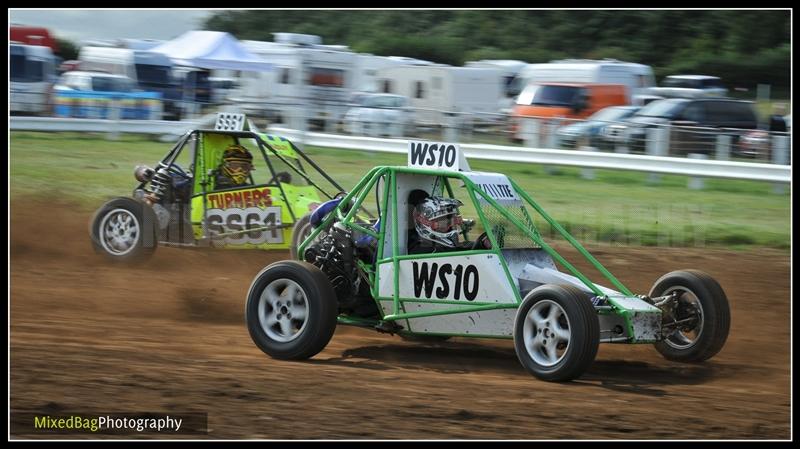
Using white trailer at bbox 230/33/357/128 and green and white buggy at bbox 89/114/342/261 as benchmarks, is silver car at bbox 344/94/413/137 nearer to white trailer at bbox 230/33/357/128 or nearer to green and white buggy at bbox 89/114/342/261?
white trailer at bbox 230/33/357/128

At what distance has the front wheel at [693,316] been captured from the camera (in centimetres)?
738

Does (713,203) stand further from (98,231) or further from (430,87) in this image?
(430,87)

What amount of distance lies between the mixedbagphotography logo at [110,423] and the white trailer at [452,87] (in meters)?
19.6

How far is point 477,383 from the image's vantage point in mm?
6809

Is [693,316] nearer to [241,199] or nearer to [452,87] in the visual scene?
[241,199]

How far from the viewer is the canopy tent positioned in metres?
24.4

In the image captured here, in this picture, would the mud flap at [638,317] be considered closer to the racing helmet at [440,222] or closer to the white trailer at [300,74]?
the racing helmet at [440,222]

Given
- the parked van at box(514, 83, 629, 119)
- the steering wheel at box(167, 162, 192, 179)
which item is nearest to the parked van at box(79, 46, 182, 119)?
the parked van at box(514, 83, 629, 119)

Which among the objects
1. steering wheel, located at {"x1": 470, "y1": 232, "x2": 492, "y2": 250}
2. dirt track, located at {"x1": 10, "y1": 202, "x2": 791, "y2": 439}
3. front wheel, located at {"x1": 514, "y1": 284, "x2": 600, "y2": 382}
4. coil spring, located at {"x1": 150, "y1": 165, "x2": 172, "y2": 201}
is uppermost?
coil spring, located at {"x1": 150, "y1": 165, "x2": 172, "y2": 201}

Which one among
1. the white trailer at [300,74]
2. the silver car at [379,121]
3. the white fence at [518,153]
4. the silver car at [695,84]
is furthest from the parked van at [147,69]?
the silver car at [695,84]

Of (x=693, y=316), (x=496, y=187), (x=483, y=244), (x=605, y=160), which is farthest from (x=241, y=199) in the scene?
(x=605, y=160)

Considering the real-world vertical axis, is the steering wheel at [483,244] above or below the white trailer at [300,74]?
below

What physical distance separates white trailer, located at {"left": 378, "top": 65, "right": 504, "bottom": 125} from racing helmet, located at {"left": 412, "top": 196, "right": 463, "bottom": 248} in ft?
57.3

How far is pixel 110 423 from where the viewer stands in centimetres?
568
